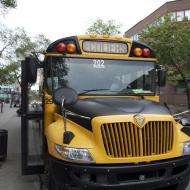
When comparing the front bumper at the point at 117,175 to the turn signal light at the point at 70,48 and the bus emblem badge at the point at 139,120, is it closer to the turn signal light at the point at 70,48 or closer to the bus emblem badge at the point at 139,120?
the bus emblem badge at the point at 139,120

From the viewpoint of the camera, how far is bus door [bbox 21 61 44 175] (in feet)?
22.7

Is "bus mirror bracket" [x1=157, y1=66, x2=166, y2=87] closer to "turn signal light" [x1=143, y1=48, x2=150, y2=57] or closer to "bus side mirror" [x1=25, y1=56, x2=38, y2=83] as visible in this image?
"turn signal light" [x1=143, y1=48, x2=150, y2=57]

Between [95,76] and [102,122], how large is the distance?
5.09ft

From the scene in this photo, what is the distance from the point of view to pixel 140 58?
22.7 ft

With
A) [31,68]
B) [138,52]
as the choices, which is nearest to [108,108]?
[31,68]

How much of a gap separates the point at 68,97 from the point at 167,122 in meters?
1.51

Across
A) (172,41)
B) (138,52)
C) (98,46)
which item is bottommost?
(138,52)

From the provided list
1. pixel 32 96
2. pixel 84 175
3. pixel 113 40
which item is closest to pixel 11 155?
pixel 32 96

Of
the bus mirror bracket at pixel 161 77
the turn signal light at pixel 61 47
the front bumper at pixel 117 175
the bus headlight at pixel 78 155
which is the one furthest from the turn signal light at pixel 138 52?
the bus headlight at pixel 78 155

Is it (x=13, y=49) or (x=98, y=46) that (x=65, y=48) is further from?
(x=13, y=49)

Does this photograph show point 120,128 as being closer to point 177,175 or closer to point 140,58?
point 177,175

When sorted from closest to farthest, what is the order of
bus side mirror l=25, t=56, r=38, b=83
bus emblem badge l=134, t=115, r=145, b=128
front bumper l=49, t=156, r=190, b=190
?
1. front bumper l=49, t=156, r=190, b=190
2. bus emblem badge l=134, t=115, r=145, b=128
3. bus side mirror l=25, t=56, r=38, b=83

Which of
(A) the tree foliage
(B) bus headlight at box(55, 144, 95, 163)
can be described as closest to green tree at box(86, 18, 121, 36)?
(A) the tree foliage

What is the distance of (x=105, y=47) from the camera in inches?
268
